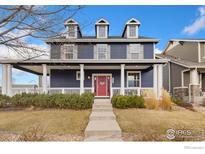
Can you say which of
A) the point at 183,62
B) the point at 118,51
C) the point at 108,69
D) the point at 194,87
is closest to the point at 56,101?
the point at 108,69

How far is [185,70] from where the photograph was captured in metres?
13.9

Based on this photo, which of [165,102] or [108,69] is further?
[108,69]

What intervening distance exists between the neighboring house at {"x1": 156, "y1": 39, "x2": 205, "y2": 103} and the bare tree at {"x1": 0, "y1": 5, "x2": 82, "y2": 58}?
5.94 metres

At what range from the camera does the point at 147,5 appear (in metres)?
6.18

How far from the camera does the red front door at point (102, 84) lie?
1483 centimetres

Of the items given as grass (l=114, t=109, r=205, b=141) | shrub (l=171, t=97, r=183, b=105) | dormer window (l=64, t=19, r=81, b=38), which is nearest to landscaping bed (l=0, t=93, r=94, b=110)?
grass (l=114, t=109, r=205, b=141)

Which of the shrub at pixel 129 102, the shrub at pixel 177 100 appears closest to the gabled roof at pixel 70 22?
the shrub at pixel 129 102

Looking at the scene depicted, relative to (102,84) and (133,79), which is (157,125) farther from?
(102,84)

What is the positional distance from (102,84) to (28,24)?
858cm

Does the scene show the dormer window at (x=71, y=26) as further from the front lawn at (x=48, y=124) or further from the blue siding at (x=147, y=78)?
the blue siding at (x=147, y=78)

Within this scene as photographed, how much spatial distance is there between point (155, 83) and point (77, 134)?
6.28m

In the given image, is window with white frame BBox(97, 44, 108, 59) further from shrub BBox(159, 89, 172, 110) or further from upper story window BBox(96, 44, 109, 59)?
shrub BBox(159, 89, 172, 110)

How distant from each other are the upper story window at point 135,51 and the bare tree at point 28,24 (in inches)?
309

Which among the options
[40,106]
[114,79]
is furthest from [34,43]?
[114,79]
